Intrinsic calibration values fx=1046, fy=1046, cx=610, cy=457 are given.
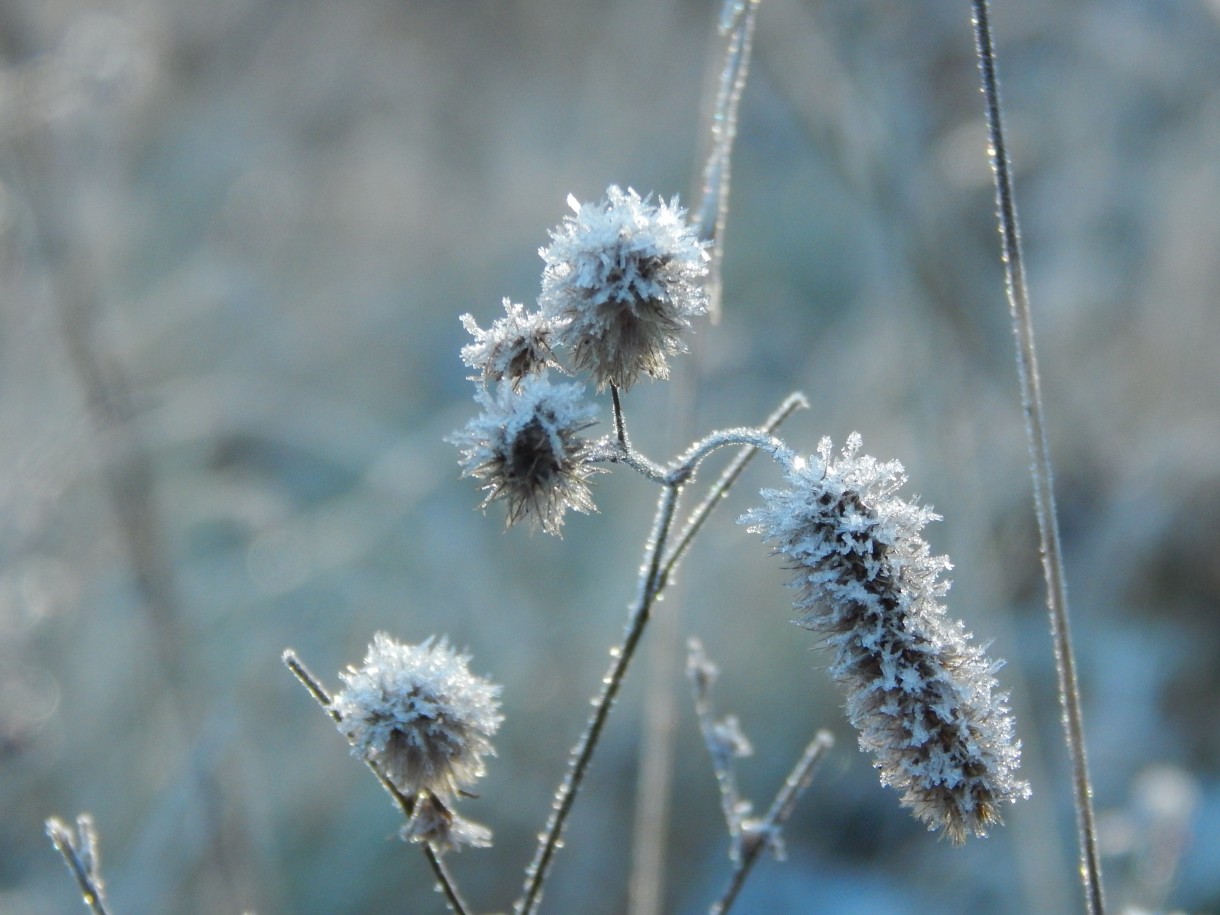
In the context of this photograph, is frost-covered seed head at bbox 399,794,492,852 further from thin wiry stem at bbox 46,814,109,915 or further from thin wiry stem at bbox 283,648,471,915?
thin wiry stem at bbox 46,814,109,915

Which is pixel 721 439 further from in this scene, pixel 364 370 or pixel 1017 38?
pixel 1017 38

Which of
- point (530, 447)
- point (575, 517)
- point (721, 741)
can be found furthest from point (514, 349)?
point (575, 517)

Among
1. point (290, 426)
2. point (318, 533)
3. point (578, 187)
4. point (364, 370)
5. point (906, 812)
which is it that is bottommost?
point (906, 812)

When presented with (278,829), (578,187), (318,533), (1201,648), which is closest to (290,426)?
(318,533)

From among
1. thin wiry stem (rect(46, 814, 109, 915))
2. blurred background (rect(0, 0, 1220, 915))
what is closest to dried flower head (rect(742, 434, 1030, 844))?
thin wiry stem (rect(46, 814, 109, 915))

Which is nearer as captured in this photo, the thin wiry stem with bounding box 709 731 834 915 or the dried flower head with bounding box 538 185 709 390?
the dried flower head with bounding box 538 185 709 390
